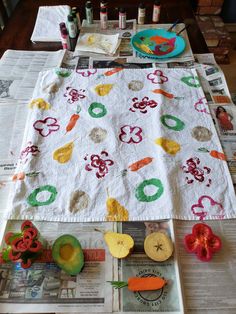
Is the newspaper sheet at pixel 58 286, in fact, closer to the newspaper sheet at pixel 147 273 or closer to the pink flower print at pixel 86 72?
the newspaper sheet at pixel 147 273

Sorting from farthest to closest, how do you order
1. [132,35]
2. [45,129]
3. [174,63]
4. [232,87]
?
1. [232,87]
2. [132,35]
3. [174,63]
4. [45,129]

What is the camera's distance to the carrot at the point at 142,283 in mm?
524

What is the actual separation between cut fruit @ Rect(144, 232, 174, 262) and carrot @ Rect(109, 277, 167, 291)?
4 centimetres

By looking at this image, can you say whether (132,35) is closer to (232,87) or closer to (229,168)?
(229,168)

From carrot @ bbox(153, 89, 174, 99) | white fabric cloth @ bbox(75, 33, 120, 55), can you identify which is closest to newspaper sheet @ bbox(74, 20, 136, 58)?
white fabric cloth @ bbox(75, 33, 120, 55)

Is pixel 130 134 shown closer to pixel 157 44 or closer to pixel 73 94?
pixel 73 94

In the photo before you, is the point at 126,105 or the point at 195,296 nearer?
the point at 195,296

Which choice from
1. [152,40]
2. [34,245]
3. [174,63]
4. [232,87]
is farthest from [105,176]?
[232,87]

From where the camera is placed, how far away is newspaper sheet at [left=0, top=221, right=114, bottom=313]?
20.2 inches

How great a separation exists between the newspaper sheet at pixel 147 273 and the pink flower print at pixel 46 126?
35 centimetres

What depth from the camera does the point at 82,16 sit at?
1218mm

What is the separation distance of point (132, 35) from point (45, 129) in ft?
1.94

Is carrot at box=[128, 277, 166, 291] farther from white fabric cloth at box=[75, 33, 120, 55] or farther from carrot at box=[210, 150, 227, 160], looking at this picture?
white fabric cloth at box=[75, 33, 120, 55]

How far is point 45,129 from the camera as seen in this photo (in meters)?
0.79
